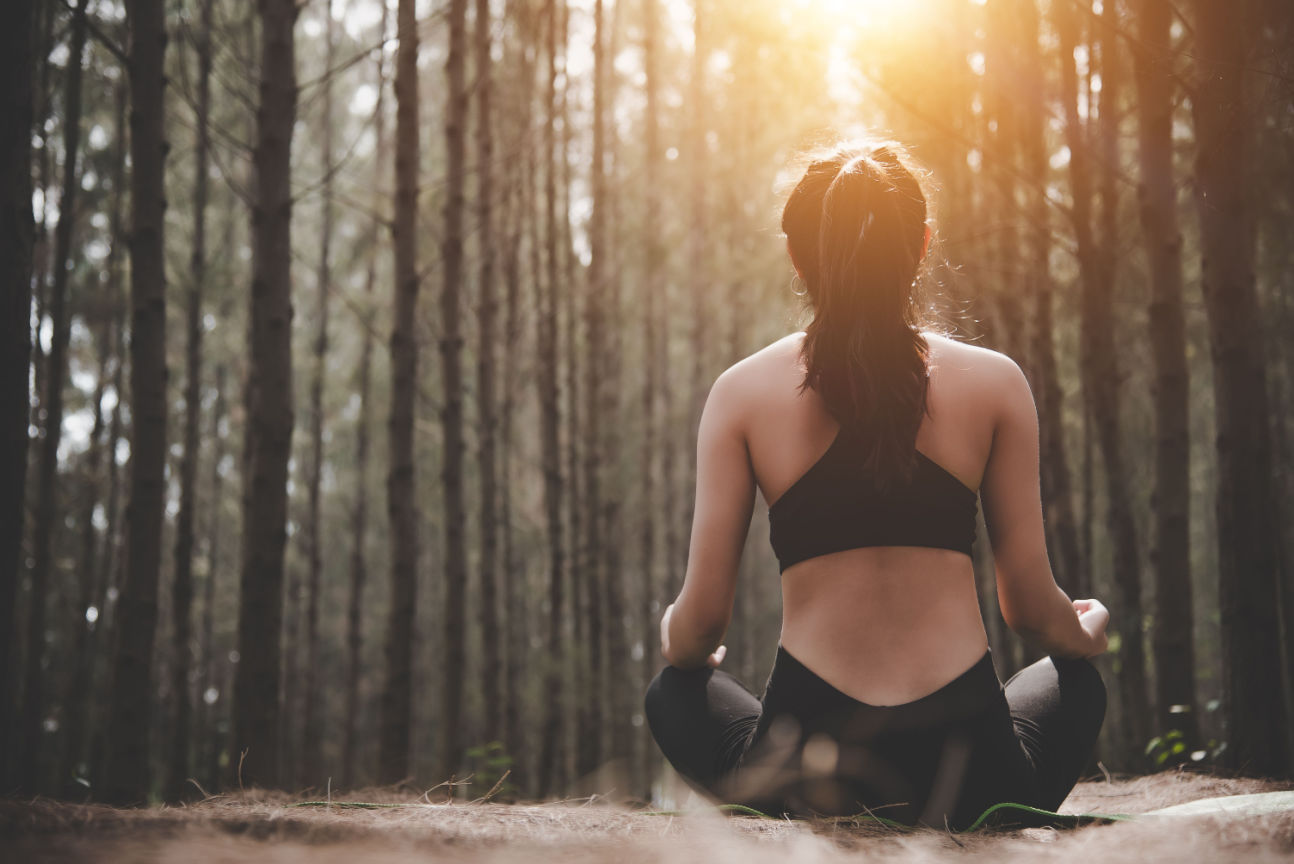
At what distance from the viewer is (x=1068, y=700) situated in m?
1.88

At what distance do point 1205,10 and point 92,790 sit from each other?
5.81 m

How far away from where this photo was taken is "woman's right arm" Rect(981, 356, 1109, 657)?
1822mm

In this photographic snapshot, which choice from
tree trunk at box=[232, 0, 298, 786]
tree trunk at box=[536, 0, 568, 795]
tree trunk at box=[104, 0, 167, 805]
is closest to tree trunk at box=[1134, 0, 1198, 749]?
tree trunk at box=[232, 0, 298, 786]

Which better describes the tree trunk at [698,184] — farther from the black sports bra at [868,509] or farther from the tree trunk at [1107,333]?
the black sports bra at [868,509]

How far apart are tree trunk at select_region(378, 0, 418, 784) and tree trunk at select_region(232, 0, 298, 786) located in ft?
3.90

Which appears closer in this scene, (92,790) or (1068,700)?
(1068,700)

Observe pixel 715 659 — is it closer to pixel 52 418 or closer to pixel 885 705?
pixel 885 705

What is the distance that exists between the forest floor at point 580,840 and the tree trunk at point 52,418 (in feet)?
21.1

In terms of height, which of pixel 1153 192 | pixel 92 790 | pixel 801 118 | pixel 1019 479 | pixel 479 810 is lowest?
pixel 92 790

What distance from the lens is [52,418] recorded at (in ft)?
22.2

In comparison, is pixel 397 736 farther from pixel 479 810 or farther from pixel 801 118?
pixel 801 118

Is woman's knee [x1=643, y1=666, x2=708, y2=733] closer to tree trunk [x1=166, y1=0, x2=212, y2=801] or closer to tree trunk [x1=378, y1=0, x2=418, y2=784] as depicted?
tree trunk [x1=378, y1=0, x2=418, y2=784]

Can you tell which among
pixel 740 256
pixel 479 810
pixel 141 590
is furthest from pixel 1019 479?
pixel 740 256

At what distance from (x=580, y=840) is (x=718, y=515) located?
0.73 meters
